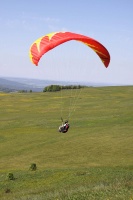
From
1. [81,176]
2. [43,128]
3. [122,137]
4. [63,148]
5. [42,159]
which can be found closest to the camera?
[81,176]

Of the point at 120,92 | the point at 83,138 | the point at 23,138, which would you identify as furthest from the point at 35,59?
the point at 120,92

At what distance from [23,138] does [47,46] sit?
3141cm

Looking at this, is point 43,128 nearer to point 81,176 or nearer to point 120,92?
point 81,176

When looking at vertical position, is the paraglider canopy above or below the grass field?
above

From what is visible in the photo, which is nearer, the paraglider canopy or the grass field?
the grass field

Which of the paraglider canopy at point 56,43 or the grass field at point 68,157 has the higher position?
the paraglider canopy at point 56,43

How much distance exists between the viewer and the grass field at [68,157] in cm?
1805

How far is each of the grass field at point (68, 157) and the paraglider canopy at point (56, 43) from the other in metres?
8.07

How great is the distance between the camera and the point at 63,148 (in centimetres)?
4044

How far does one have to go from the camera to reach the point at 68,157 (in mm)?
35625

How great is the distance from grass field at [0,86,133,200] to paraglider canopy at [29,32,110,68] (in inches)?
318

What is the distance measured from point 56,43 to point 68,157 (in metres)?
19.4

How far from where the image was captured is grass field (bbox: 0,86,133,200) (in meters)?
18.0

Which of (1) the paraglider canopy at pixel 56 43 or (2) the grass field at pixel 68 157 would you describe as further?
(1) the paraglider canopy at pixel 56 43
